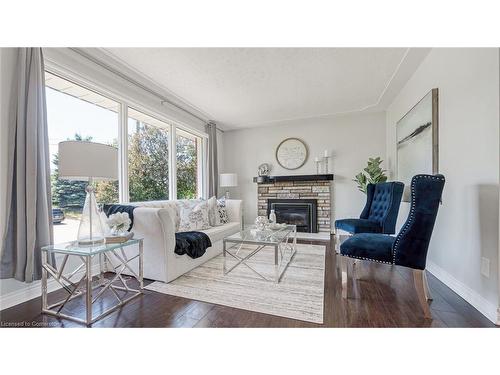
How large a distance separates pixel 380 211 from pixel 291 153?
7.54ft

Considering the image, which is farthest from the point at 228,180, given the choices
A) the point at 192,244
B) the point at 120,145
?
the point at 192,244

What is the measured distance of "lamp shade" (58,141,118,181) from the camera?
1.52 meters

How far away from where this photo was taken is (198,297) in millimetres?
1820

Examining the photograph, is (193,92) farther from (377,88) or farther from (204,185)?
(377,88)

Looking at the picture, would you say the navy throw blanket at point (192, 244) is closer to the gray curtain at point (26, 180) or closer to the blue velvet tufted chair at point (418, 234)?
the gray curtain at point (26, 180)

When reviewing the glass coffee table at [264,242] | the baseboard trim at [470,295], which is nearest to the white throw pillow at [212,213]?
the glass coffee table at [264,242]

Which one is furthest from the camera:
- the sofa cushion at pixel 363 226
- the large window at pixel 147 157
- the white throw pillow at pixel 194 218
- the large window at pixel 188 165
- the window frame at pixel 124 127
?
the large window at pixel 188 165

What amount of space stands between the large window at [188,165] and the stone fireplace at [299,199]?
1.31 meters

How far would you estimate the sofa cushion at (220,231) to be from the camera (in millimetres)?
2840

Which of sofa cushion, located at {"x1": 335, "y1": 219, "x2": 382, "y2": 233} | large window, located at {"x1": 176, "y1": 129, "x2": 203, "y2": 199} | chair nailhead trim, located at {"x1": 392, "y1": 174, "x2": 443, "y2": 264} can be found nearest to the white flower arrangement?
large window, located at {"x1": 176, "y1": 129, "x2": 203, "y2": 199}

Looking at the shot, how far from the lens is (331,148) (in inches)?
176

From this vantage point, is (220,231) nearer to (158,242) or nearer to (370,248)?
(158,242)
